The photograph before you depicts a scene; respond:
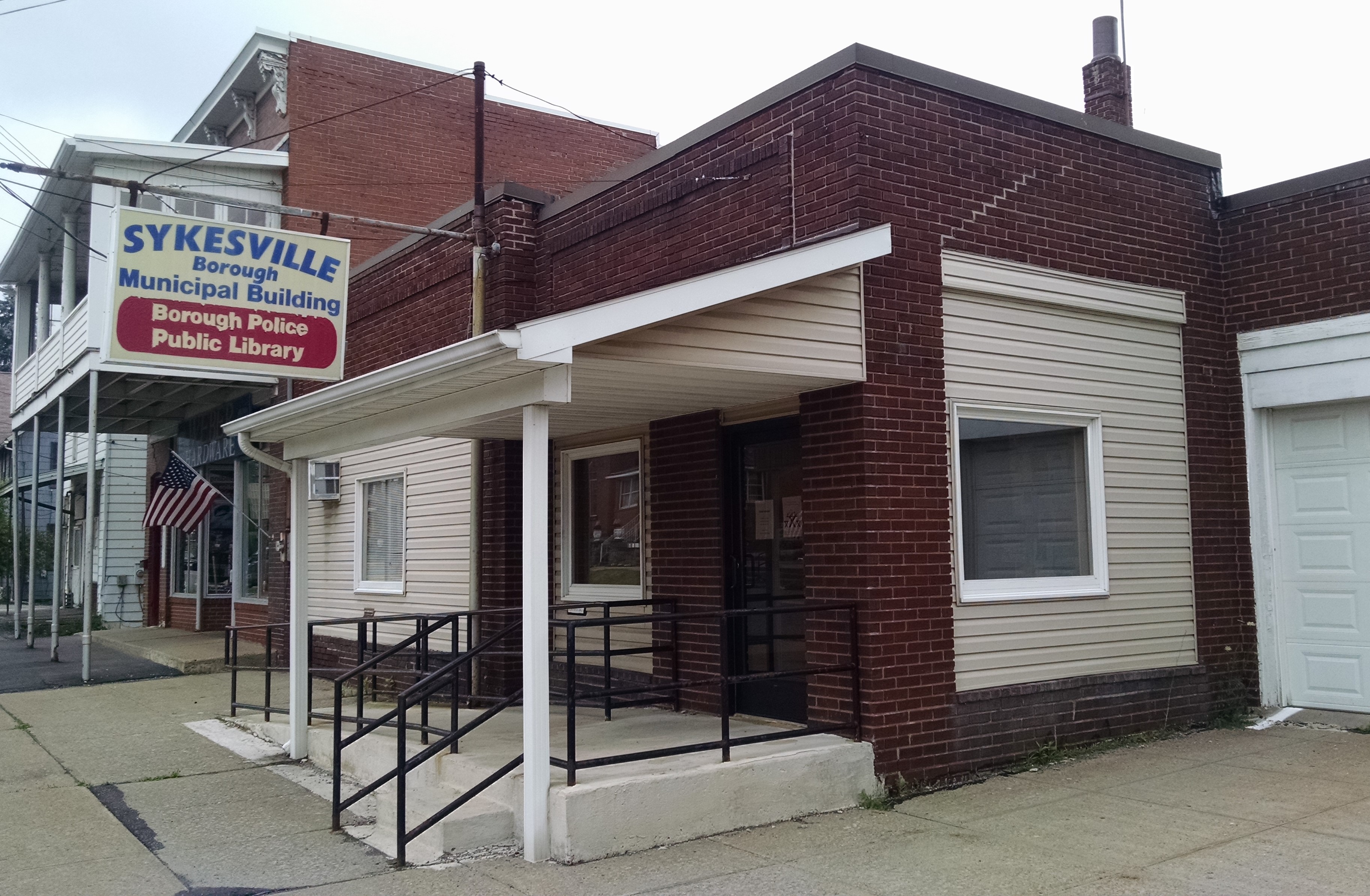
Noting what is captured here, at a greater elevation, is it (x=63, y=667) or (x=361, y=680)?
(x=361, y=680)

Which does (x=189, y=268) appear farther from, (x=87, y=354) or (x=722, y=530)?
(x=87, y=354)

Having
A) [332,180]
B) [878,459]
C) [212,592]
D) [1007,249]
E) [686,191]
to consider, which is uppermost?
[332,180]

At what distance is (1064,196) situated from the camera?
336 inches

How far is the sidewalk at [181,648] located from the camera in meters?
14.6

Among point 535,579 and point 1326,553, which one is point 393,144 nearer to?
point 535,579

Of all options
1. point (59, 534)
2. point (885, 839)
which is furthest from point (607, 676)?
point (59, 534)

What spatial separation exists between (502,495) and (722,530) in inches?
125

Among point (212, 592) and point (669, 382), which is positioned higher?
point (669, 382)

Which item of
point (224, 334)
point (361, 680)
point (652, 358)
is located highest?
point (224, 334)

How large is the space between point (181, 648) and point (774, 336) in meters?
12.8

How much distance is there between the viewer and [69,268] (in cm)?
1645

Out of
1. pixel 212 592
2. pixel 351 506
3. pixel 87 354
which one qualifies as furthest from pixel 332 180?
pixel 212 592

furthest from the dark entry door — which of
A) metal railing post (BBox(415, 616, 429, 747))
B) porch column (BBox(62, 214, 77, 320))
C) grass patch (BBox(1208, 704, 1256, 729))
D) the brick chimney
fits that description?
porch column (BBox(62, 214, 77, 320))

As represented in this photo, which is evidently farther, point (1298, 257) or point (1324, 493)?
point (1298, 257)
